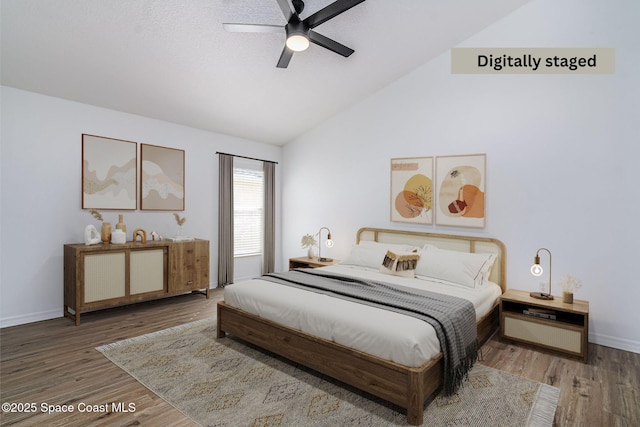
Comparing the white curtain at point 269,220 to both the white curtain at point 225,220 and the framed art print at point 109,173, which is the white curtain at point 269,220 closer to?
the white curtain at point 225,220

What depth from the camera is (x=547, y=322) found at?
3135 millimetres

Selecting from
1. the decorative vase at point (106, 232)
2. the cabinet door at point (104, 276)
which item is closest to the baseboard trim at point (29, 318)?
Result: the cabinet door at point (104, 276)

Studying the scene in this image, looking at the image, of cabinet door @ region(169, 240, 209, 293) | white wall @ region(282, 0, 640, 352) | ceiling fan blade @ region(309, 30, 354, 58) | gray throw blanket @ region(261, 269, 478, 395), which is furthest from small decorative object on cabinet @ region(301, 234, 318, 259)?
ceiling fan blade @ region(309, 30, 354, 58)

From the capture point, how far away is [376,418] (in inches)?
83.3

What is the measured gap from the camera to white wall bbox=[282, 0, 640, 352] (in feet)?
10.5

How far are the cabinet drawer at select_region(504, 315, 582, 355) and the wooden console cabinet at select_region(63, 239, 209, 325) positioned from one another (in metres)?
3.84

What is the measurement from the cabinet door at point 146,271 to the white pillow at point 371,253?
2415 millimetres

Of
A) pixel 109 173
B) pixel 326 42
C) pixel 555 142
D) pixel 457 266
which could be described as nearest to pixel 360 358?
pixel 457 266

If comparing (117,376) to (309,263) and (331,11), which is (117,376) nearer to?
(309,263)

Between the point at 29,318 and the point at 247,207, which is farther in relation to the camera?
the point at 247,207

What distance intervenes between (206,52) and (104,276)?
2.74m

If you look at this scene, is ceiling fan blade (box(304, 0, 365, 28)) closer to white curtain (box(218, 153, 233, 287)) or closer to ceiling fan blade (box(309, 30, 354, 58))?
ceiling fan blade (box(309, 30, 354, 58))

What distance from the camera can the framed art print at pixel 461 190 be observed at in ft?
13.1

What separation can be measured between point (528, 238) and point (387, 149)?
83.6 inches
